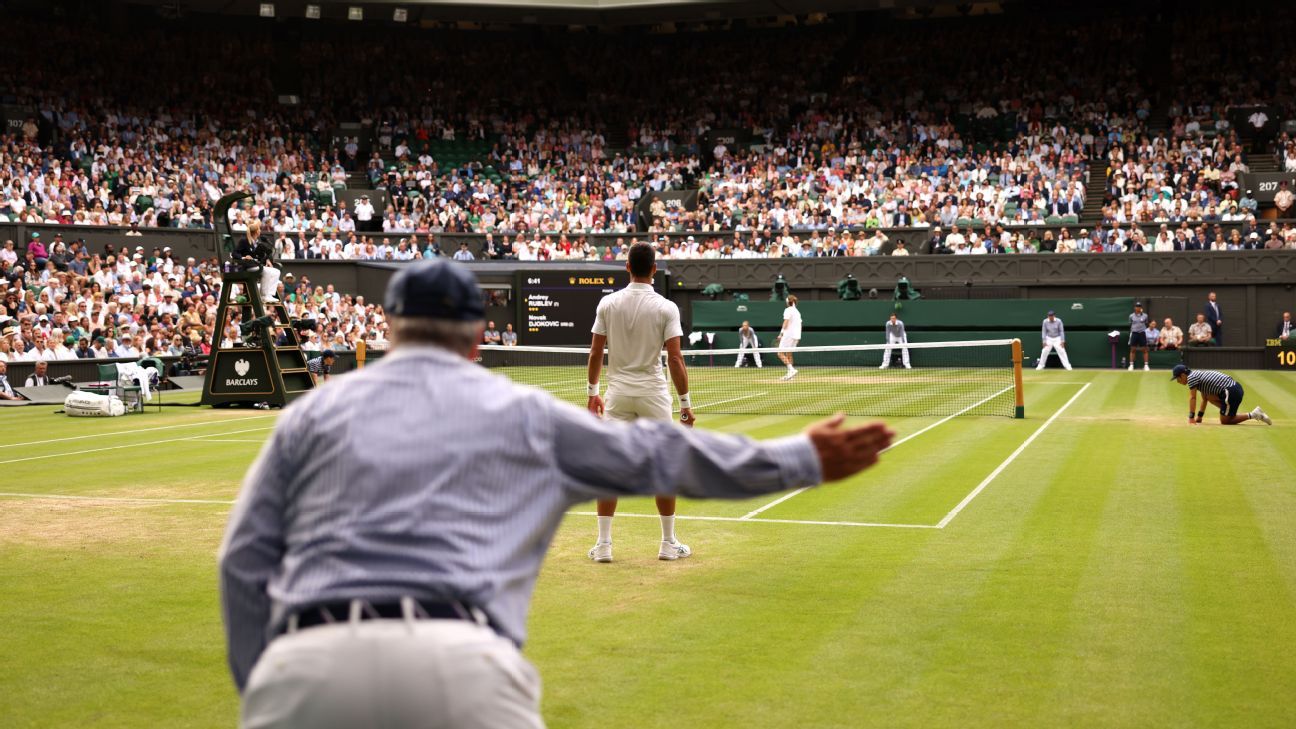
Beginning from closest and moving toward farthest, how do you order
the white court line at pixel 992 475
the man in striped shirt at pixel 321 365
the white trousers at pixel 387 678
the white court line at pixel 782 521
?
1. the white trousers at pixel 387 678
2. the white court line at pixel 782 521
3. the white court line at pixel 992 475
4. the man in striped shirt at pixel 321 365

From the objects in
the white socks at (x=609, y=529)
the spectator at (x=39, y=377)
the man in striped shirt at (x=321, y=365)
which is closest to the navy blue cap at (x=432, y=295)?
the white socks at (x=609, y=529)

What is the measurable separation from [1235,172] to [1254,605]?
123 ft

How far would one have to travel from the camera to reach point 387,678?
2.87 meters

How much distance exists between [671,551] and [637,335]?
1.79 meters

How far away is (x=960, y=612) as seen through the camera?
26.1 feet

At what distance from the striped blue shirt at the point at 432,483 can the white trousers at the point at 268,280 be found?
22.1m

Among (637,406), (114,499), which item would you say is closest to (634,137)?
(114,499)

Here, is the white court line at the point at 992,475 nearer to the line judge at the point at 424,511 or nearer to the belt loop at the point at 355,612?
the line judge at the point at 424,511

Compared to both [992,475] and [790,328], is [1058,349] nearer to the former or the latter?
[790,328]

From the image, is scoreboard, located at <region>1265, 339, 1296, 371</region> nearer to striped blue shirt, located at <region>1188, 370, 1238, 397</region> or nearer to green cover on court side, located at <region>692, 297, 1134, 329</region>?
green cover on court side, located at <region>692, 297, 1134, 329</region>

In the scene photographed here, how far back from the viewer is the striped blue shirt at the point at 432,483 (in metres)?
2.98

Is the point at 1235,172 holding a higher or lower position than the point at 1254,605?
higher

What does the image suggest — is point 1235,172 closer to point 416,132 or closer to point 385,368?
point 416,132

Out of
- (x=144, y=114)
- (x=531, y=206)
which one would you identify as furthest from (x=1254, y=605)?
(x=144, y=114)
